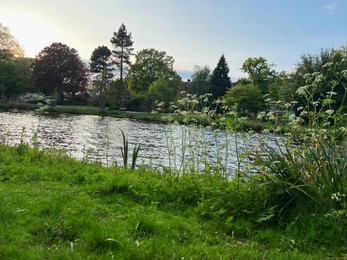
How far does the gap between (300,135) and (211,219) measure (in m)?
1.99

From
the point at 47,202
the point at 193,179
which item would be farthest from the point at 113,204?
the point at 193,179

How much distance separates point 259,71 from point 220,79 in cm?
748

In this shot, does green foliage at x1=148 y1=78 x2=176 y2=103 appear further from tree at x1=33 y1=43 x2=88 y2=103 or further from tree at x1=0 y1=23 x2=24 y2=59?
tree at x1=0 y1=23 x2=24 y2=59

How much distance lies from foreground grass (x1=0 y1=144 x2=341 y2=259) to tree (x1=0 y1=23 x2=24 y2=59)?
184ft

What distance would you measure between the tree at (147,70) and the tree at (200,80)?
16.5 feet

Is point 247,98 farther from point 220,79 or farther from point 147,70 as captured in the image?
point 147,70

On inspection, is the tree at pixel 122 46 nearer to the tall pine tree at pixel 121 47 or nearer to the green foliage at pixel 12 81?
the tall pine tree at pixel 121 47

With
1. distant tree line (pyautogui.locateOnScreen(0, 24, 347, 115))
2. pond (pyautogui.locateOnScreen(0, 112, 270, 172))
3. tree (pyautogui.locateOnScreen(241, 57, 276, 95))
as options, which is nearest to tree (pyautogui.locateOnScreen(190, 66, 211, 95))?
distant tree line (pyautogui.locateOnScreen(0, 24, 347, 115))

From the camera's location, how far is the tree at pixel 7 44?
52844 mm

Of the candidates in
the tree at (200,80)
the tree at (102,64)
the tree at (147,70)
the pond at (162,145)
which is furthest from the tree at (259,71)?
the pond at (162,145)

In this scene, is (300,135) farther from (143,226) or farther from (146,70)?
(146,70)

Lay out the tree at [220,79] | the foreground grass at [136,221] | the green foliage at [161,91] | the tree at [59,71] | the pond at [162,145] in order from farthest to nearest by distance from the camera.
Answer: the tree at [59,71] < the tree at [220,79] < the green foliage at [161,91] < the pond at [162,145] < the foreground grass at [136,221]

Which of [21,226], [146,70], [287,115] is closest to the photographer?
[21,226]

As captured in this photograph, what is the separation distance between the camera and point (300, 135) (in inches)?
189
